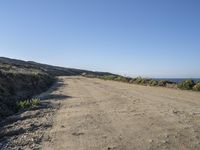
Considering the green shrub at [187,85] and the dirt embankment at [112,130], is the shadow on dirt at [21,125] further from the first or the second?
the green shrub at [187,85]

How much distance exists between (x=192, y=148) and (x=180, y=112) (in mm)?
6219

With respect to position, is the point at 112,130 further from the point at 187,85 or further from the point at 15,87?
the point at 187,85

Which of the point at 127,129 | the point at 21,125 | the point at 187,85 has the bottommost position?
the point at 21,125

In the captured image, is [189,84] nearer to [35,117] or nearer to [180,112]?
[180,112]

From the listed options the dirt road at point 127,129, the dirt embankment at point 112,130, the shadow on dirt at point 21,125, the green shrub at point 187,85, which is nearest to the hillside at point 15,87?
the shadow on dirt at point 21,125

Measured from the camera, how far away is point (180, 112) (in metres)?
14.6

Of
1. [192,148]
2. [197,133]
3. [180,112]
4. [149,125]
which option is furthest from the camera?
[180,112]

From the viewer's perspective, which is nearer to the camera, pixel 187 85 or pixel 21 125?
pixel 21 125

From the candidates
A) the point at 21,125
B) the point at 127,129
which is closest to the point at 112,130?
the point at 127,129

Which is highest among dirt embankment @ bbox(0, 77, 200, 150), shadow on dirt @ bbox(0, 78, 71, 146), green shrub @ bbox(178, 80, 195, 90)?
green shrub @ bbox(178, 80, 195, 90)

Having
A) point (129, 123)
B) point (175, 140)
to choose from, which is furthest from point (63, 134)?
point (175, 140)

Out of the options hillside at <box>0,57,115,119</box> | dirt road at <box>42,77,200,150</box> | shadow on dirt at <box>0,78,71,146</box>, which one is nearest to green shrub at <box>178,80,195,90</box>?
hillside at <box>0,57,115,119</box>

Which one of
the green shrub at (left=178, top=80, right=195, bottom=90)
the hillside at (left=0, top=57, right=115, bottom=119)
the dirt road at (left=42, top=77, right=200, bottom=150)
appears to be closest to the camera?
the dirt road at (left=42, top=77, right=200, bottom=150)

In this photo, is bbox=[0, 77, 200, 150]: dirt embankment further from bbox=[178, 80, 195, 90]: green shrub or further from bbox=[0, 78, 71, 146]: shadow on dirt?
bbox=[178, 80, 195, 90]: green shrub
